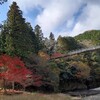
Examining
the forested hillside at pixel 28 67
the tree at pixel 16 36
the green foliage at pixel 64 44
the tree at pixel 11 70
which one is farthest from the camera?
the green foliage at pixel 64 44

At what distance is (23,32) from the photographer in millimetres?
67375

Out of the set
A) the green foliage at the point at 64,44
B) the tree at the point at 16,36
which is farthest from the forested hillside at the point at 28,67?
the green foliage at the point at 64,44

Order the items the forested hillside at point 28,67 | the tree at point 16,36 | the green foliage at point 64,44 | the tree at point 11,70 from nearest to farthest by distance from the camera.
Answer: the tree at point 11,70
the forested hillside at point 28,67
the tree at point 16,36
the green foliage at point 64,44

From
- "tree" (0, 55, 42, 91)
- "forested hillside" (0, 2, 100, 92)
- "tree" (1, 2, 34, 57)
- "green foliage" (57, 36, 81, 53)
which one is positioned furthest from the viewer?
"green foliage" (57, 36, 81, 53)

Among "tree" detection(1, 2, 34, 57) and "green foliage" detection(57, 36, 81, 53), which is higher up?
"green foliage" detection(57, 36, 81, 53)

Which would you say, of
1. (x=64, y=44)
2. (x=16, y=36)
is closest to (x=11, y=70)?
(x=16, y=36)

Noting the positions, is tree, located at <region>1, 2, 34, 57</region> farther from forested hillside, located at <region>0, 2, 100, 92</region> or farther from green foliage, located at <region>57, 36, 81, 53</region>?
green foliage, located at <region>57, 36, 81, 53</region>

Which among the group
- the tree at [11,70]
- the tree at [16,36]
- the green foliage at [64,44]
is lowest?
the tree at [11,70]

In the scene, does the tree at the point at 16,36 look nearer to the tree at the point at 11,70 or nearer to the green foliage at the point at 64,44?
the tree at the point at 11,70

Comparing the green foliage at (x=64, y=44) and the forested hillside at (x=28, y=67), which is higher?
the green foliage at (x=64, y=44)

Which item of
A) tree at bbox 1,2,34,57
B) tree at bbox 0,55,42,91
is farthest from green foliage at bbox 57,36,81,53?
tree at bbox 0,55,42,91

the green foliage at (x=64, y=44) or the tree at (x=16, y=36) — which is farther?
the green foliage at (x=64, y=44)

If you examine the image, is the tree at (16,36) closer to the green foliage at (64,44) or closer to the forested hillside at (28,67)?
the forested hillside at (28,67)

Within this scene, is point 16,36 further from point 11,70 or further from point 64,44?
point 64,44
